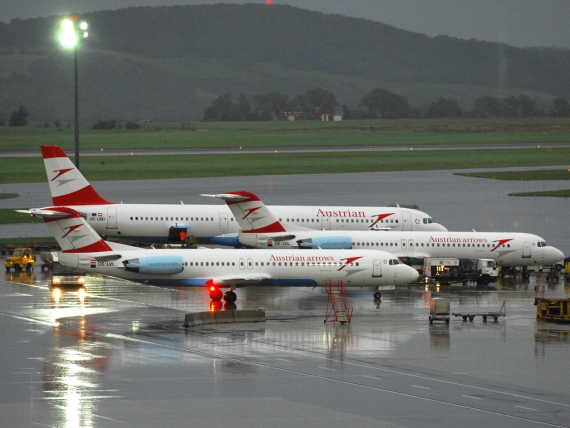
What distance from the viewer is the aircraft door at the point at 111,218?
66125mm

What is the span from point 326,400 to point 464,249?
32.0 metres

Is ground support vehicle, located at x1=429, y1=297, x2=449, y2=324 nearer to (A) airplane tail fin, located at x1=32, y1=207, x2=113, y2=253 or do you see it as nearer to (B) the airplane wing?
(B) the airplane wing

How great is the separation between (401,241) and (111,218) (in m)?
19.6

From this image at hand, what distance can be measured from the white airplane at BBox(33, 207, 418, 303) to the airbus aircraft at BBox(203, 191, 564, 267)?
8.69 m

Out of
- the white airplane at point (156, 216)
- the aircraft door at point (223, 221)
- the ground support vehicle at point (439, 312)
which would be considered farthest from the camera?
the aircraft door at point (223, 221)

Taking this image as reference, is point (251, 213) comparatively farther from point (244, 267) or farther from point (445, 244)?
point (244, 267)

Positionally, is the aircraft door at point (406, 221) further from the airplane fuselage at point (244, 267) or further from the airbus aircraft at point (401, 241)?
the airplane fuselage at point (244, 267)

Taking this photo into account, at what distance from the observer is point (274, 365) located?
3444 cm

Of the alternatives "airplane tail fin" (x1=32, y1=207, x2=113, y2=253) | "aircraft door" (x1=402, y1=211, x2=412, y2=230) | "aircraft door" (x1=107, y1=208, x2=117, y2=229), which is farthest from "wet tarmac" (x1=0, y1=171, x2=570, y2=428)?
"aircraft door" (x1=402, y1=211, x2=412, y2=230)

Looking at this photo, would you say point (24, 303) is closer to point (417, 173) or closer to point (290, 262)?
point (290, 262)

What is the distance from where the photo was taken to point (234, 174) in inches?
4801

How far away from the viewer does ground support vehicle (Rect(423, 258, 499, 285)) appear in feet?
189

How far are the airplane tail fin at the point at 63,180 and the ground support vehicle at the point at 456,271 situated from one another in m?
23.8

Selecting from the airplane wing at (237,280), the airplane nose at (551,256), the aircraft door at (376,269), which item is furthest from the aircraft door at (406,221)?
the airplane wing at (237,280)
